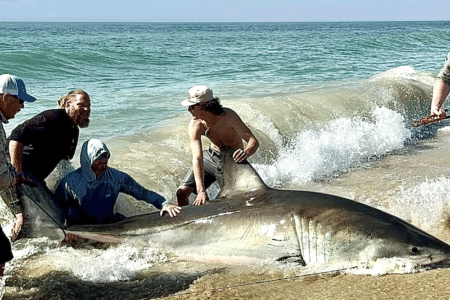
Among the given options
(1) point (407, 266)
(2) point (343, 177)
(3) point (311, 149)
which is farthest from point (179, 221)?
(3) point (311, 149)

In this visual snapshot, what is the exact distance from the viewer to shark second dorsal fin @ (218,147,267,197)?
4.79m

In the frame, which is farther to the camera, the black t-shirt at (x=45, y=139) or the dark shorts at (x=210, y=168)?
the dark shorts at (x=210, y=168)

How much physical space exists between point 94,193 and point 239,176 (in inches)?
52.6

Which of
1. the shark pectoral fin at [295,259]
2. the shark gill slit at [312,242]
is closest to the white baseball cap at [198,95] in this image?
the shark gill slit at [312,242]

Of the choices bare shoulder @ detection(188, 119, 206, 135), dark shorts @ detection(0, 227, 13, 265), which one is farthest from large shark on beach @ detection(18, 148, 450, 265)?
dark shorts @ detection(0, 227, 13, 265)

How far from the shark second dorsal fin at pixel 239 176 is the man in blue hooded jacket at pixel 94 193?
2.13 ft

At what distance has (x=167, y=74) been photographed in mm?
21031

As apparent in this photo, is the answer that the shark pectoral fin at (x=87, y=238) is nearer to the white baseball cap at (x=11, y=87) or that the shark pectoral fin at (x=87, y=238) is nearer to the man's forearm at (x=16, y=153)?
the man's forearm at (x=16, y=153)

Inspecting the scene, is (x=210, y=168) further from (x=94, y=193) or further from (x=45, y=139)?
(x=45, y=139)

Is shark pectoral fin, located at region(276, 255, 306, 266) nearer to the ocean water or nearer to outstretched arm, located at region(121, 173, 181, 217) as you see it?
the ocean water

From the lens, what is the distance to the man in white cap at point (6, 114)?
3555 millimetres

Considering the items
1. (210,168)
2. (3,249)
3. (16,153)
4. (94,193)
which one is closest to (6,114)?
(16,153)

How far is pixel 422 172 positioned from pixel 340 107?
14.8ft

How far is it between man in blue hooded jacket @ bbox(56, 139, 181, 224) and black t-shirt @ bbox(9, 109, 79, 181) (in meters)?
0.21
